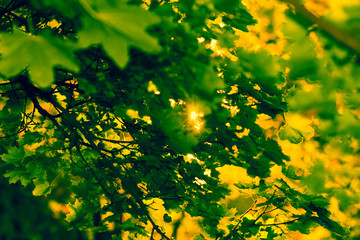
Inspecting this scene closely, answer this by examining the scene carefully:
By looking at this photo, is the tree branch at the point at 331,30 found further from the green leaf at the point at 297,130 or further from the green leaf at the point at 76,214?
the green leaf at the point at 76,214

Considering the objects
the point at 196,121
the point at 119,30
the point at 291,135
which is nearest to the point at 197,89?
the point at 119,30

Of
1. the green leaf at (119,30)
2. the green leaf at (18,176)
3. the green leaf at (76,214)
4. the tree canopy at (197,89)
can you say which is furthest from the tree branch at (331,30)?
the green leaf at (18,176)

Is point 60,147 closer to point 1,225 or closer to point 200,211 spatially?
point 1,225

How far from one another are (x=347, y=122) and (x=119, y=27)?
36.9 inches

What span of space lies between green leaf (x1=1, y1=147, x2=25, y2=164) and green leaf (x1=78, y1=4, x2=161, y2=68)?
234 centimetres

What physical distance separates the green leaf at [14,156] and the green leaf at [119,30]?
7.67ft

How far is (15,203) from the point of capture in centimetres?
172

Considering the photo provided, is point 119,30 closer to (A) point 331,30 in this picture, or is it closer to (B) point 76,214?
(A) point 331,30

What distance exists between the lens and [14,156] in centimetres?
276

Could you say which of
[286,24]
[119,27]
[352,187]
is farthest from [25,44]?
[352,187]

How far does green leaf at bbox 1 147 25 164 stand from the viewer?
273cm

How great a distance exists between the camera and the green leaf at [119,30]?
783 mm

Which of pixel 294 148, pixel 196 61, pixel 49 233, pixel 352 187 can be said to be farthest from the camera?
pixel 294 148

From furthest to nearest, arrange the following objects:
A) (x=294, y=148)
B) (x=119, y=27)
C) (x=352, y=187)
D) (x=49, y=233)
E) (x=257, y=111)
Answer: (x=294, y=148), (x=257, y=111), (x=49, y=233), (x=352, y=187), (x=119, y=27)
